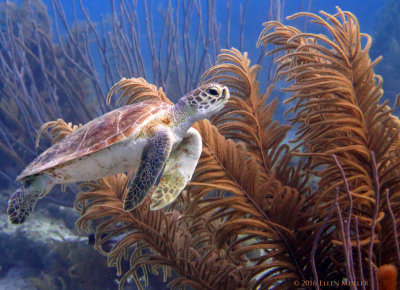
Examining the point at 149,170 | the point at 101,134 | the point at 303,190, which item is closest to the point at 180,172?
the point at 149,170

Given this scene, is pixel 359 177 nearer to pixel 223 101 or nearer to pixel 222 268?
pixel 223 101

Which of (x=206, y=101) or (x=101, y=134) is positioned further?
(x=101, y=134)

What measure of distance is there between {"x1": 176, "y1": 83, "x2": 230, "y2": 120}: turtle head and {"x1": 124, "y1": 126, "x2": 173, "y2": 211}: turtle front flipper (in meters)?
0.28

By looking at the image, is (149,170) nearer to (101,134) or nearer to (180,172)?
(180,172)

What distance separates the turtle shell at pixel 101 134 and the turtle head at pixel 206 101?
29cm

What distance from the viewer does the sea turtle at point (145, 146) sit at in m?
1.92

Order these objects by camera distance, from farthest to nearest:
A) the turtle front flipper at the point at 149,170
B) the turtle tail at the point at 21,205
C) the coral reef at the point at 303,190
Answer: the turtle tail at the point at 21,205
the turtle front flipper at the point at 149,170
the coral reef at the point at 303,190

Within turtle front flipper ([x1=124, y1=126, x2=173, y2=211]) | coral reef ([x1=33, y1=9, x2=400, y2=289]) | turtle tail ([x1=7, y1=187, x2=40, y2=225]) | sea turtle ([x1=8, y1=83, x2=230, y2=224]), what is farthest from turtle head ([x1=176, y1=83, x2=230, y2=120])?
turtle tail ([x1=7, y1=187, x2=40, y2=225])

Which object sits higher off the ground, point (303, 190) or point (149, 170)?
point (149, 170)

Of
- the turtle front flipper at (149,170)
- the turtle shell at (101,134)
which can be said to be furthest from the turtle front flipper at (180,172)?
the turtle shell at (101,134)

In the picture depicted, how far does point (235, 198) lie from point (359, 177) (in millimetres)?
808

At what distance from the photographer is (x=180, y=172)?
1.97 meters

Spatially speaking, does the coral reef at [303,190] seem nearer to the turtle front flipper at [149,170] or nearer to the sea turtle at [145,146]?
the sea turtle at [145,146]

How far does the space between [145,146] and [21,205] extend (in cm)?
150
